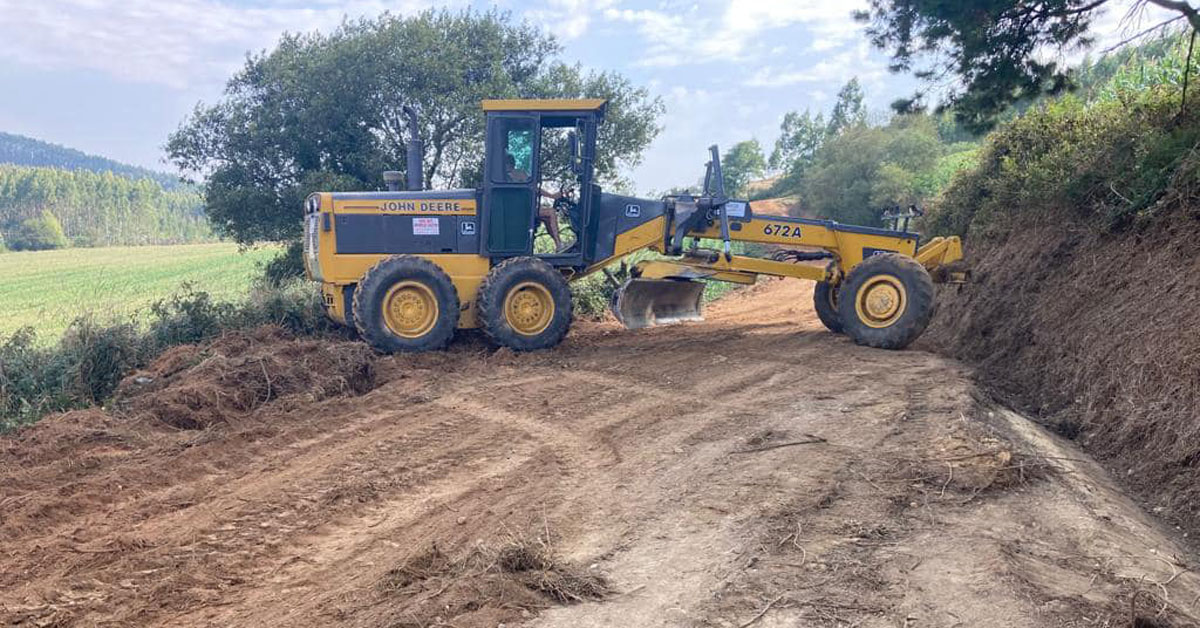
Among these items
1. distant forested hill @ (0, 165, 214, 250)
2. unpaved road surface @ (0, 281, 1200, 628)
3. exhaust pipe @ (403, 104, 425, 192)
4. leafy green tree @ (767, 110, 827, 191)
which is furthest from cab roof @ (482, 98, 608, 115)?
distant forested hill @ (0, 165, 214, 250)

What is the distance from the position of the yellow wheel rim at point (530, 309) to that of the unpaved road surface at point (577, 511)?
1.79m

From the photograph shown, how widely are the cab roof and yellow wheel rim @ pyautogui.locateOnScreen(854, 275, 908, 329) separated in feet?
12.8

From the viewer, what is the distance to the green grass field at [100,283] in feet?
47.2

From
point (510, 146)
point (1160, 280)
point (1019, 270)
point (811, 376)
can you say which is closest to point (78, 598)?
point (811, 376)

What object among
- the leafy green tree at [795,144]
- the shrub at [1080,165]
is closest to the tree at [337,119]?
the shrub at [1080,165]

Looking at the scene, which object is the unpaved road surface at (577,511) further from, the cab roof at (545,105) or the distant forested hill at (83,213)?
the distant forested hill at (83,213)

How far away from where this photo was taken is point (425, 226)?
10469 millimetres

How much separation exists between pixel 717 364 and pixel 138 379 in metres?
6.08

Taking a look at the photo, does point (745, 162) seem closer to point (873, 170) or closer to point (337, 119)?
point (873, 170)

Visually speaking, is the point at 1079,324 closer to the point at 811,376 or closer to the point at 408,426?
the point at 811,376

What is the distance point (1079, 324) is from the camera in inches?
316

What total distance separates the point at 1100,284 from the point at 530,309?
19.8 ft

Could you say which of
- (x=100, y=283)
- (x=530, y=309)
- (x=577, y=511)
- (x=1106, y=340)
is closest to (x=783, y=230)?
(x=530, y=309)

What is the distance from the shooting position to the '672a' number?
10.3 m
